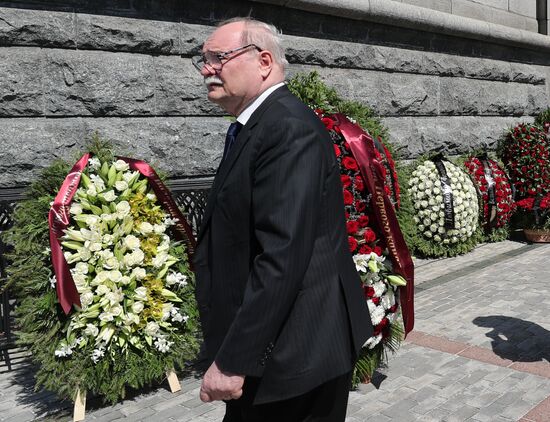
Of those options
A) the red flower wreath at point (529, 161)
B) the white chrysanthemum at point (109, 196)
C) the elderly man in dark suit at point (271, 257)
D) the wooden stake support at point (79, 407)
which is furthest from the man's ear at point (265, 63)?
the red flower wreath at point (529, 161)

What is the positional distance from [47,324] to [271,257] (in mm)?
2499

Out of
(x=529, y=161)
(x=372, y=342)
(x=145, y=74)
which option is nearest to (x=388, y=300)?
(x=372, y=342)

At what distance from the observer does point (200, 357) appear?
4.91 metres

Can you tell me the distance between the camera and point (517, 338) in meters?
5.18

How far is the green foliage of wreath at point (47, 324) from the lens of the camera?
3793 mm

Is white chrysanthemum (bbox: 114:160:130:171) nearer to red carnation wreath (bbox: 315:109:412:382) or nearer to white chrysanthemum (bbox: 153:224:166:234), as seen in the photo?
white chrysanthemum (bbox: 153:224:166:234)

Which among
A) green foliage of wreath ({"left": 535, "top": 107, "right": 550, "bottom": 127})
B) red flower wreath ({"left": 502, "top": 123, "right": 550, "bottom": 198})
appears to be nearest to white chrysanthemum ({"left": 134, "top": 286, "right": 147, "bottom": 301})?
red flower wreath ({"left": 502, "top": 123, "right": 550, "bottom": 198})

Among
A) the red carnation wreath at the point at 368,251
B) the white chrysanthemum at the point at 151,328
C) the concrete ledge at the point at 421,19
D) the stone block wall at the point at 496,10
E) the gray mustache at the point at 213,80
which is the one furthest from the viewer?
the stone block wall at the point at 496,10

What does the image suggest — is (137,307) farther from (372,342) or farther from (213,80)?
(213,80)

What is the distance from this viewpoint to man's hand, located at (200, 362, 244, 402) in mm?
1946

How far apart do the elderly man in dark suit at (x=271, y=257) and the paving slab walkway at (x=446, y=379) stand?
5.96 feet

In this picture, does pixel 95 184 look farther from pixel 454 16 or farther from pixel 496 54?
pixel 496 54

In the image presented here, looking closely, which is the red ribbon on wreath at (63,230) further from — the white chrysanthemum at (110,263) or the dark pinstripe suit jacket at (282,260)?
the dark pinstripe suit jacket at (282,260)

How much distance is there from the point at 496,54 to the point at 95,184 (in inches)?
377
